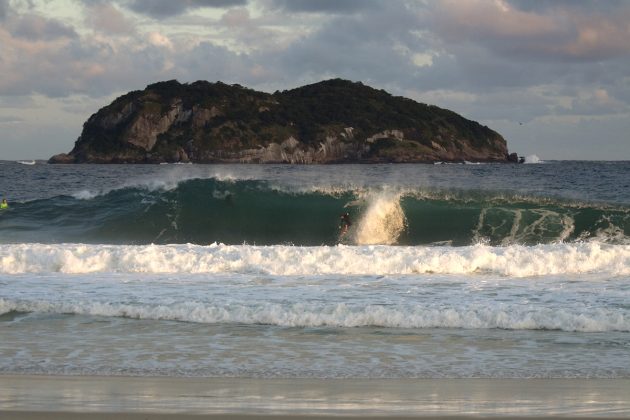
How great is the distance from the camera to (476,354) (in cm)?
941

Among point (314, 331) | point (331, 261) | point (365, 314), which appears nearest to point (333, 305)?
point (365, 314)

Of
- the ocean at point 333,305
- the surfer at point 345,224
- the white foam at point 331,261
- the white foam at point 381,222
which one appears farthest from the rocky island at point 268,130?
the white foam at point 331,261

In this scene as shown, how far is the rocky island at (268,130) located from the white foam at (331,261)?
453 ft

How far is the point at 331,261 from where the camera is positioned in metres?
16.5

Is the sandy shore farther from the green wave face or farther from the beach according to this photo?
the green wave face

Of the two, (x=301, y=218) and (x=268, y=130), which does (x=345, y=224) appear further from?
(x=268, y=130)

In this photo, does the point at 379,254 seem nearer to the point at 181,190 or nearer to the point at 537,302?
the point at 537,302

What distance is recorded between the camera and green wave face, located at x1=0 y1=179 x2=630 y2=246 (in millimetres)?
25641

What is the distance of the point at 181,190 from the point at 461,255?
1606 cm

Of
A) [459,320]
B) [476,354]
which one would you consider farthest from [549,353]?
[459,320]

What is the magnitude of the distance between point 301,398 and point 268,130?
15486 cm

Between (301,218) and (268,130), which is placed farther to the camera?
(268,130)

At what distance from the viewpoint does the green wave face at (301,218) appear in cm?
2564

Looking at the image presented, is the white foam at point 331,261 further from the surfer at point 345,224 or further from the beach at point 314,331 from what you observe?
the surfer at point 345,224
